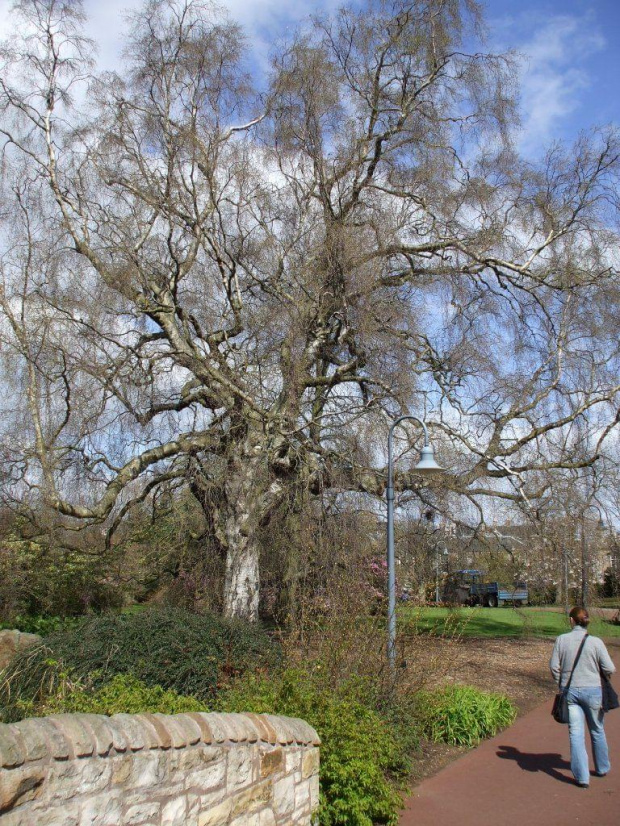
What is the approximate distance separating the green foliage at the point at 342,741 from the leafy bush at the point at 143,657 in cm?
75

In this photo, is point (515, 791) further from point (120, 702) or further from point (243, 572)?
point (243, 572)

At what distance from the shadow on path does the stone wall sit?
11.5 ft

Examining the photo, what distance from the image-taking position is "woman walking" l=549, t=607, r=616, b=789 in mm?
7973

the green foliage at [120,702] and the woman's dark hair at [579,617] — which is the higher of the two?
the woman's dark hair at [579,617]

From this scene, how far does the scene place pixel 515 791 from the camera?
8023 mm

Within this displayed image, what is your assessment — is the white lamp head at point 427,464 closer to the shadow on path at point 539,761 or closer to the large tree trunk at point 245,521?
the shadow on path at point 539,761

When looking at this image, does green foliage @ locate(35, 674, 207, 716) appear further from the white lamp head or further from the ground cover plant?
the white lamp head

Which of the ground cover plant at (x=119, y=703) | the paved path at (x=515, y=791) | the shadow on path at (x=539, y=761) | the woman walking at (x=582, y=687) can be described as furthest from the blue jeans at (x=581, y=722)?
the ground cover plant at (x=119, y=703)

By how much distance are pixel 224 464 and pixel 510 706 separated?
20.6 ft

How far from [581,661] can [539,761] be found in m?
1.83

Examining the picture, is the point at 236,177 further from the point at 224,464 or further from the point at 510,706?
the point at 510,706

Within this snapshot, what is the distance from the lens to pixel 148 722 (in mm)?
4633

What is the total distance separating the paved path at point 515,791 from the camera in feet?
23.8

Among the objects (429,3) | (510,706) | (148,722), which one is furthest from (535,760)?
(429,3)
